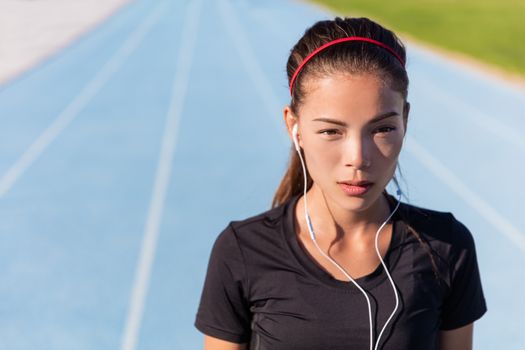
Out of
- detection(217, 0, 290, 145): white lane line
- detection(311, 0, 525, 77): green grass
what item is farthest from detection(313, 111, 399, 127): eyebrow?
detection(311, 0, 525, 77): green grass

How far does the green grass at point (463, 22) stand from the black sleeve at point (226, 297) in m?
13.5

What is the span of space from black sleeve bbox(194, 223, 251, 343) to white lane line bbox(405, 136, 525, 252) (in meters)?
5.06

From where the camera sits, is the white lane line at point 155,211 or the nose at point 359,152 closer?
the nose at point 359,152

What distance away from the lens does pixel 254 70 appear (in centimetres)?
1470

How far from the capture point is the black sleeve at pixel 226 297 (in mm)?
1861

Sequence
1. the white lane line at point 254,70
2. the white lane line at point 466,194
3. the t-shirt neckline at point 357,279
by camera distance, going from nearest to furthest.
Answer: the t-shirt neckline at point 357,279, the white lane line at point 466,194, the white lane line at point 254,70

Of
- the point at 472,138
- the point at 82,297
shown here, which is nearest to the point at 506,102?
the point at 472,138

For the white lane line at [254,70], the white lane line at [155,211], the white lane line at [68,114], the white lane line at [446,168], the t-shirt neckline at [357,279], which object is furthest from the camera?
the white lane line at [254,70]

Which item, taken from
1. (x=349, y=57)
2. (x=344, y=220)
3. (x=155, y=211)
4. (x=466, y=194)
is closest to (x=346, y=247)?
(x=344, y=220)

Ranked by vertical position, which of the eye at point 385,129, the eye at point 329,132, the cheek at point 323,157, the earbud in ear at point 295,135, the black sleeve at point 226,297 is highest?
the earbud in ear at point 295,135

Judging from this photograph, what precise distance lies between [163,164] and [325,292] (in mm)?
7157

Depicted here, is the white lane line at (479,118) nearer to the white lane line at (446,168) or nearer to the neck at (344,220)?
the white lane line at (446,168)

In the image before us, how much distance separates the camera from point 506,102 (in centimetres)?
1185

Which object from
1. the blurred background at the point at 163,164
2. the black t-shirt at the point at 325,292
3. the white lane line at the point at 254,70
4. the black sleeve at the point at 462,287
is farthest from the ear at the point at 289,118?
the white lane line at the point at 254,70
